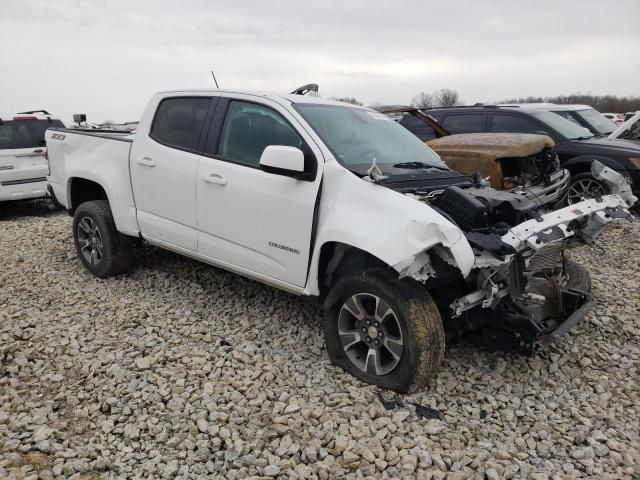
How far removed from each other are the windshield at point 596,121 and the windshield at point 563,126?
30.8 inches

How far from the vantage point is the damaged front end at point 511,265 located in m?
3.18

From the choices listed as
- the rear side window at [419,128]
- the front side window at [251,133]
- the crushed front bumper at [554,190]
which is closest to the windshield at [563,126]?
the rear side window at [419,128]

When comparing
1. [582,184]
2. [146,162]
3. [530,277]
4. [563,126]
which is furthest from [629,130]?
[146,162]

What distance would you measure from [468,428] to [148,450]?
1.86 meters

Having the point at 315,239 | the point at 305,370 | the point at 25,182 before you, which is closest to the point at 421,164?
the point at 315,239

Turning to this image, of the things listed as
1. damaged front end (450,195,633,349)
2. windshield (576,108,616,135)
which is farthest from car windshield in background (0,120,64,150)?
windshield (576,108,616,135)

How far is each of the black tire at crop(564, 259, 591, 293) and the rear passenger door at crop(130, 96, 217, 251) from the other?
318 cm

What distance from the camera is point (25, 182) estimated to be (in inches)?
363

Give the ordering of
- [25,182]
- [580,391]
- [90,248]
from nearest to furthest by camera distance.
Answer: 1. [580,391]
2. [90,248]
3. [25,182]

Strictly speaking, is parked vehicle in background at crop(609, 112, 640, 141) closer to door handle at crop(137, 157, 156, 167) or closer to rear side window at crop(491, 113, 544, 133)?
rear side window at crop(491, 113, 544, 133)

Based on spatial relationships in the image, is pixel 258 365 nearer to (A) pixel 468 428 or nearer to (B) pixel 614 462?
(A) pixel 468 428

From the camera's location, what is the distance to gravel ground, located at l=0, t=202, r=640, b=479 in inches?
113

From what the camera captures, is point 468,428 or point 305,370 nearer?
point 468,428

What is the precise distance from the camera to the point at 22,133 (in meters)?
9.28
